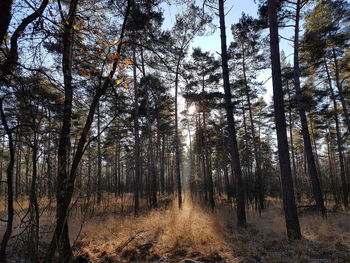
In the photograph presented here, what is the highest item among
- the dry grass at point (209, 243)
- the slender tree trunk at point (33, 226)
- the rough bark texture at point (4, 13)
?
the rough bark texture at point (4, 13)

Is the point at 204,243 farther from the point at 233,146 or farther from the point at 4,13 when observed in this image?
the point at 4,13

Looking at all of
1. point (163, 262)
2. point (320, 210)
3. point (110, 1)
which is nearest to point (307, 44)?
point (320, 210)

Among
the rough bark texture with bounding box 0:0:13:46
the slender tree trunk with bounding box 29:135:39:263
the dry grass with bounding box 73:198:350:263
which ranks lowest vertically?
the dry grass with bounding box 73:198:350:263

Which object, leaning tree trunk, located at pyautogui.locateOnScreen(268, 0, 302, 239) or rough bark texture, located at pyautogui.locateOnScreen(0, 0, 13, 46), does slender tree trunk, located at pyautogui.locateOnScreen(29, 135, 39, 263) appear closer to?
rough bark texture, located at pyautogui.locateOnScreen(0, 0, 13, 46)

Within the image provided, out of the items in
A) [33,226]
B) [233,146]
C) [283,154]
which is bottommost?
[33,226]

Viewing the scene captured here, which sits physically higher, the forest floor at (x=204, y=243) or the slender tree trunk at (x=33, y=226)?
the slender tree trunk at (x=33, y=226)

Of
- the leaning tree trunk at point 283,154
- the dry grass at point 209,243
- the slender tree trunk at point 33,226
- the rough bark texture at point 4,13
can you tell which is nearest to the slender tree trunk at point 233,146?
the dry grass at point 209,243

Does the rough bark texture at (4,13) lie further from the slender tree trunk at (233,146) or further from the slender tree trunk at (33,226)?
the slender tree trunk at (233,146)

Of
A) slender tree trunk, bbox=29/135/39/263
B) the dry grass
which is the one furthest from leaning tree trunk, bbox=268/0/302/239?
slender tree trunk, bbox=29/135/39/263

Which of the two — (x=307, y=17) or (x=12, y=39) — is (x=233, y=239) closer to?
(x=12, y=39)

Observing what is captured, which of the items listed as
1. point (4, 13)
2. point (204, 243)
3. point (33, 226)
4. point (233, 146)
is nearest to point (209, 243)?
point (204, 243)

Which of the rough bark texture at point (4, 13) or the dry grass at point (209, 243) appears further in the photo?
the dry grass at point (209, 243)

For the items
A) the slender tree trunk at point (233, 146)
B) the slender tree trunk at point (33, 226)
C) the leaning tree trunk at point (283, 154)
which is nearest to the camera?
the slender tree trunk at point (33, 226)

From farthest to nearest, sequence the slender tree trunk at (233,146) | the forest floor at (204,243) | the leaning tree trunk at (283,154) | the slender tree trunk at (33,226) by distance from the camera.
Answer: the slender tree trunk at (233,146)
the leaning tree trunk at (283,154)
the forest floor at (204,243)
the slender tree trunk at (33,226)
